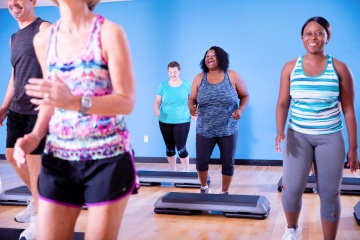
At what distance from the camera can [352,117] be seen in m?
2.61

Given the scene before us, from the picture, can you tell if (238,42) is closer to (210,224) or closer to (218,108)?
(218,108)

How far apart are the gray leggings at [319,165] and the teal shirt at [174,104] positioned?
301cm

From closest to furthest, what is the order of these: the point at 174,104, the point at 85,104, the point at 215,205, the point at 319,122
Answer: the point at 85,104, the point at 319,122, the point at 215,205, the point at 174,104

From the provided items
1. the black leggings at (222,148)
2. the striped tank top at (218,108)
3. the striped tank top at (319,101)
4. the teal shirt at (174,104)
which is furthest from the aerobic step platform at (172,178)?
the striped tank top at (319,101)

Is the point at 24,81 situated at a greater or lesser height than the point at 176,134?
greater

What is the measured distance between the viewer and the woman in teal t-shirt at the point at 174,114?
5.66m

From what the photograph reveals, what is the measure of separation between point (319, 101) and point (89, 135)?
5.17ft

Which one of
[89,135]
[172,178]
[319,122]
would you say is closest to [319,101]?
[319,122]

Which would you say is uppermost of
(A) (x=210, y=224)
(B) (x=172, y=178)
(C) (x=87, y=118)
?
(C) (x=87, y=118)

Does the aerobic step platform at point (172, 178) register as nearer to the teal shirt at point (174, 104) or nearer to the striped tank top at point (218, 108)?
the teal shirt at point (174, 104)

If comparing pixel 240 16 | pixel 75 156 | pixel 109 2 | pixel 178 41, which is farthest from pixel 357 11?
pixel 75 156

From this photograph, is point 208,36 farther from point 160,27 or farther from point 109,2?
point 109,2

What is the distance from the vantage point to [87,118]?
146 cm

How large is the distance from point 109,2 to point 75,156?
6.87 m
